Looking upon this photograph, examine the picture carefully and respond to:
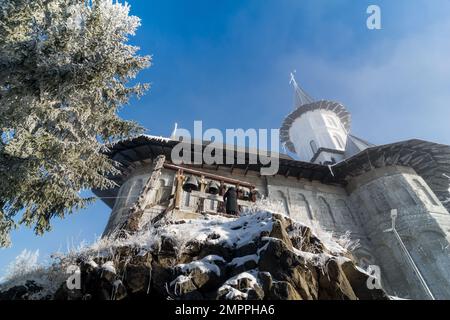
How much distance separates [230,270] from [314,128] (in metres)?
30.9

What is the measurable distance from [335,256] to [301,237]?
A: 89 centimetres

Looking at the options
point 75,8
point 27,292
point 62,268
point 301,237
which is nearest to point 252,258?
point 301,237

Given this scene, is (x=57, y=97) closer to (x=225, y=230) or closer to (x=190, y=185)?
(x=190, y=185)

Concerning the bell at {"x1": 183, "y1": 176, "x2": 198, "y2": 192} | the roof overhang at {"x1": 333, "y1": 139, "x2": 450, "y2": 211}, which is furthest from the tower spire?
the bell at {"x1": 183, "y1": 176, "x2": 198, "y2": 192}

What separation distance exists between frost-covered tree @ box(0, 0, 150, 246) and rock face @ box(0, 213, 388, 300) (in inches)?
82.6

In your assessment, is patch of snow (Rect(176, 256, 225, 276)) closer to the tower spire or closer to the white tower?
the white tower

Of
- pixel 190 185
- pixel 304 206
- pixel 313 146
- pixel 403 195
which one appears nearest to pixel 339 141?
pixel 313 146

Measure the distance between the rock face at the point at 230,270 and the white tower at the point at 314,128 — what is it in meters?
25.3

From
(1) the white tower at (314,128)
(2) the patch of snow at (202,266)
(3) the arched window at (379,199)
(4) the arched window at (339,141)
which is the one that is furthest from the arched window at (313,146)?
(2) the patch of snow at (202,266)

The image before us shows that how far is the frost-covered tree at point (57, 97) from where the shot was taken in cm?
673

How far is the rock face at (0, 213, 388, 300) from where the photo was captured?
210 inches

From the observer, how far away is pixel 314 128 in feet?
113

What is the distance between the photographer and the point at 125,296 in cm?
554
